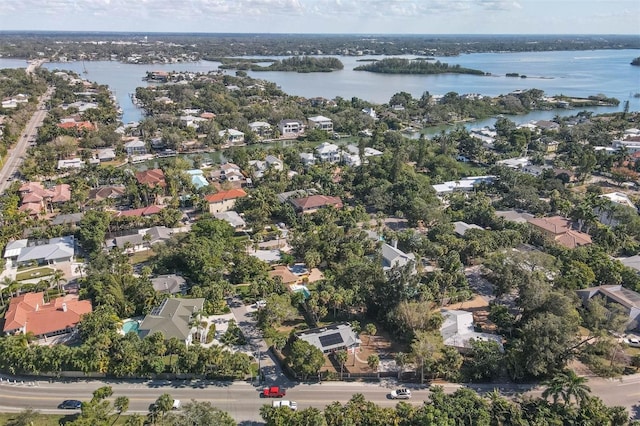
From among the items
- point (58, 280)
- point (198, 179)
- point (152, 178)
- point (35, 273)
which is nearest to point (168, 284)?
point (58, 280)

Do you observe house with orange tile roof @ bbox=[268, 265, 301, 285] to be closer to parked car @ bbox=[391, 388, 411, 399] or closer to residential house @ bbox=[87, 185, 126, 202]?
parked car @ bbox=[391, 388, 411, 399]

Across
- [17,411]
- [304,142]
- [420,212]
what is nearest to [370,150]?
[304,142]

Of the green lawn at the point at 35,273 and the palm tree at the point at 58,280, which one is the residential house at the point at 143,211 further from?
the palm tree at the point at 58,280

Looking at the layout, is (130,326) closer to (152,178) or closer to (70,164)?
(152,178)

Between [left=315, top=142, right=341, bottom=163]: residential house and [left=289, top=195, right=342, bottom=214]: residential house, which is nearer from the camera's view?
[left=289, top=195, right=342, bottom=214]: residential house

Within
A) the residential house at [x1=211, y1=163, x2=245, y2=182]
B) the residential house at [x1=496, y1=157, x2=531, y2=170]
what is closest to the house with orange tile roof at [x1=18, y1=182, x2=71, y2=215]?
the residential house at [x1=211, y1=163, x2=245, y2=182]

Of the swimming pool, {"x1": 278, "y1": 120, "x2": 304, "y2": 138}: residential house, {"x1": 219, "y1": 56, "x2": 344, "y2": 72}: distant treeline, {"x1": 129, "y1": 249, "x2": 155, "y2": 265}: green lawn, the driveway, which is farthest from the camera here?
{"x1": 219, "y1": 56, "x2": 344, "y2": 72}: distant treeline
